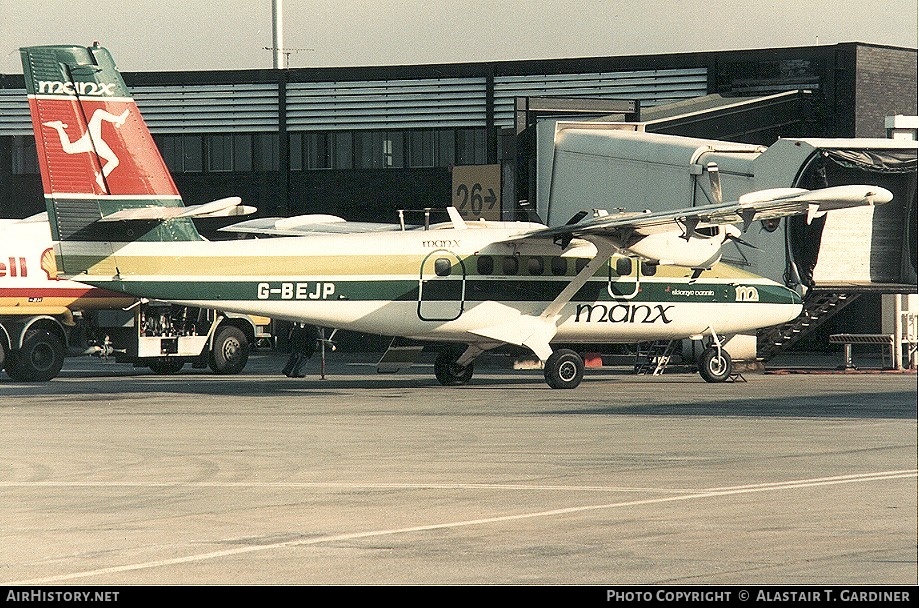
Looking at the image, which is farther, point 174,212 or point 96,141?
point 96,141

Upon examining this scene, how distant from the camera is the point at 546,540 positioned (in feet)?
33.9

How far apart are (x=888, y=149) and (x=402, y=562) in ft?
79.6

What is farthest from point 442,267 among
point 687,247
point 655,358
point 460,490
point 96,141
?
point 460,490

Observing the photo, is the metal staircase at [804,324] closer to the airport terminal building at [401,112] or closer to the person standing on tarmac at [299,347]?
the airport terminal building at [401,112]

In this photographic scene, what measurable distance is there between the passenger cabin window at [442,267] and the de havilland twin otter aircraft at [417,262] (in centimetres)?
3

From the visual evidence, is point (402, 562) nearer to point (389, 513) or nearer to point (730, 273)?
point (389, 513)

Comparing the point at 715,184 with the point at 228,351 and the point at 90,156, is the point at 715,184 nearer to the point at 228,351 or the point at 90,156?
the point at 228,351

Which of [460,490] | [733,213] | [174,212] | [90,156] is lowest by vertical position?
[460,490]

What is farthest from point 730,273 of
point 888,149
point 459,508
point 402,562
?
point 402,562

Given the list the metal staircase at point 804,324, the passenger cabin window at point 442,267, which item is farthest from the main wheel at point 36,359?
the metal staircase at point 804,324

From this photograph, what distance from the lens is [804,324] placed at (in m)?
33.0

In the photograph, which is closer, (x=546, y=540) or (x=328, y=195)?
(x=546, y=540)

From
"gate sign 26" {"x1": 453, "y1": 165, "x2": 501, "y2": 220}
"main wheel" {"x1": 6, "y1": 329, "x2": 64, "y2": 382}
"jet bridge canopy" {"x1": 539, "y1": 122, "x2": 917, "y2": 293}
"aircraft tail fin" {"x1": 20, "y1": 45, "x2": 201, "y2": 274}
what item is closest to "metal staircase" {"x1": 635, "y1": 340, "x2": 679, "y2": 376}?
"jet bridge canopy" {"x1": 539, "y1": 122, "x2": 917, "y2": 293}

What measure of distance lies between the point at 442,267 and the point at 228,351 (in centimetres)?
931
